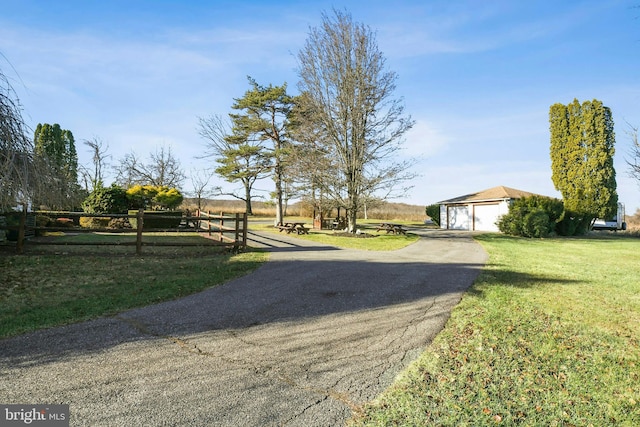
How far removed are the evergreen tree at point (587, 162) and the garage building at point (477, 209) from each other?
10.2 ft

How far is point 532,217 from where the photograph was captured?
21250 millimetres

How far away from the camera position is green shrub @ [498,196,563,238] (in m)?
21.3

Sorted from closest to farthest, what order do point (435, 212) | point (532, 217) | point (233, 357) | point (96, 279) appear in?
point (233, 357)
point (96, 279)
point (532, 217)
point (435, 212)

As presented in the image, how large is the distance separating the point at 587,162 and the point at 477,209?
27.7 ft

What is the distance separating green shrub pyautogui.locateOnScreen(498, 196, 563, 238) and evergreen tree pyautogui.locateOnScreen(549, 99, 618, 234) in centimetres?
275

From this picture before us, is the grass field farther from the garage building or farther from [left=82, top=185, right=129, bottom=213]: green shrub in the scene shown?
[left=82, top=185, right=129, bottom=213]: green shrub

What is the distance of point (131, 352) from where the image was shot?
3.73m

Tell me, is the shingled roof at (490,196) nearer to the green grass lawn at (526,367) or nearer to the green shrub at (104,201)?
the green grass lawn at (526,367)

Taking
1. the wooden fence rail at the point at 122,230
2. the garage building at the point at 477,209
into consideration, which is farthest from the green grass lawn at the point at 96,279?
the garage building at the point at 477,209

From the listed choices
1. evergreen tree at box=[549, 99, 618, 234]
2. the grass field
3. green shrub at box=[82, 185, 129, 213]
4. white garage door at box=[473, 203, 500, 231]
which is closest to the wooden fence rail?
the grass field

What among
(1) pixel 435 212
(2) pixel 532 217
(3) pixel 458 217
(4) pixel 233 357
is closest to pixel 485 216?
(3) pixel 458 217

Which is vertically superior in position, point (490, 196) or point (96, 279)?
point (490, 196)

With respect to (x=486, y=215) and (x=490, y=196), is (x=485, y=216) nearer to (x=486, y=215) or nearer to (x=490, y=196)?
(x=486, y=215)

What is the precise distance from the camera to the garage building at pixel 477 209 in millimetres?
26375
